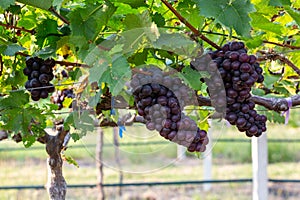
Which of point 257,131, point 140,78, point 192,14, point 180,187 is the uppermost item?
point 192,14

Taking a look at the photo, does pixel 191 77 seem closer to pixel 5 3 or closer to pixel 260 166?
pixel 5 3

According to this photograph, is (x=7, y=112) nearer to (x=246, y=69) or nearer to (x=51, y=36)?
(x=51, y=36)

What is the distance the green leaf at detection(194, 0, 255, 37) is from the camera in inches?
38.2

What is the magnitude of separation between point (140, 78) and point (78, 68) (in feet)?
0.76

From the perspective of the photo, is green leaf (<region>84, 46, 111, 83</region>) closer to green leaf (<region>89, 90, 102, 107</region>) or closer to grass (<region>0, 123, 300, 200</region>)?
green leaf (<region>89, 90, 102, 107</region>)

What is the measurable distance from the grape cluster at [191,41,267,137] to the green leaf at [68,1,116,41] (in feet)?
0.72

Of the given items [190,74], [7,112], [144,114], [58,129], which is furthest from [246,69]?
[58,129]

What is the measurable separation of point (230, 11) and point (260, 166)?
1914 millimetres

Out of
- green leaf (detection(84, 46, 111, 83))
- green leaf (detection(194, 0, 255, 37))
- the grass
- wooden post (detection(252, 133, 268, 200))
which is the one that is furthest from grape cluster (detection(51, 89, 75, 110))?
the grass

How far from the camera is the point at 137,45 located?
1061 mm

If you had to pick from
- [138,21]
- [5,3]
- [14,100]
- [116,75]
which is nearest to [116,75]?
[116,75]

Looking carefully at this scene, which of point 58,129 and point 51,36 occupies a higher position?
point 51,36

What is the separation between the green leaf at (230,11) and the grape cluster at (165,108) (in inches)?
7.6

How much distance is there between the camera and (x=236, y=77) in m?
1.06
